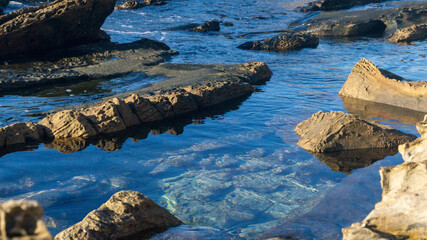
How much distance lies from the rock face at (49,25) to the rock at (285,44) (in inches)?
220

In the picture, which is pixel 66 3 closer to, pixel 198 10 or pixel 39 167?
pixel 39 167

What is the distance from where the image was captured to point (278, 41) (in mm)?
17031

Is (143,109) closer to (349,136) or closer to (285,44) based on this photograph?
(349,136)

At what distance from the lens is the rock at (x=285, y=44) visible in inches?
662

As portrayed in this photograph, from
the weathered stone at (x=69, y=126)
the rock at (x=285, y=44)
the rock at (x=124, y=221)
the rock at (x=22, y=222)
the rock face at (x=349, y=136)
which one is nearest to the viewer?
the rock at (x=22, y=222)

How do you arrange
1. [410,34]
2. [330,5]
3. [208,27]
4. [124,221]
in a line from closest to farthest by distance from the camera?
[124,221] → [410,34] → [208,27] → [330,5]

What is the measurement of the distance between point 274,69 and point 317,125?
616 cm

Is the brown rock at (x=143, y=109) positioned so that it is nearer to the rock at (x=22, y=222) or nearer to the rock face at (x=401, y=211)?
the rock face at (x=401, y=211)

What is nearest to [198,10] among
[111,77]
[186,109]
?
[111,77]

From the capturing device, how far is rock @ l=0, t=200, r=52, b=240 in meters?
1.33

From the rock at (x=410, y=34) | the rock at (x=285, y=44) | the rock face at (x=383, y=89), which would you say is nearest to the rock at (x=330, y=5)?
the rock at (x=410, y=34)

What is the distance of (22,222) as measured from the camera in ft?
4.50

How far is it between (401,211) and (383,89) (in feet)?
23.1

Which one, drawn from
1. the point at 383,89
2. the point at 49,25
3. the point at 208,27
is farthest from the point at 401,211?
the point at 208,27
